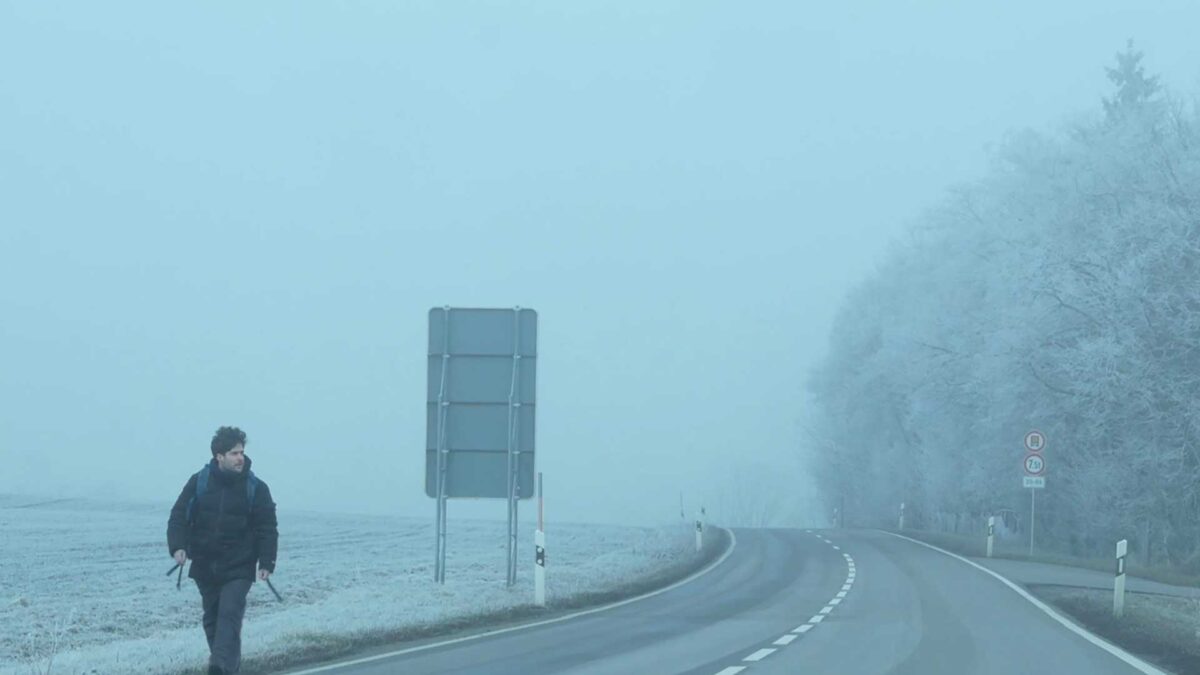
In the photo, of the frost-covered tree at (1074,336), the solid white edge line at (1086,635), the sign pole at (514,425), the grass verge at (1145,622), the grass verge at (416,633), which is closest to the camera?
the grass verge at (416,633)

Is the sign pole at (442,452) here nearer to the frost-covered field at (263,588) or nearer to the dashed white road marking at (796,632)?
the frost-covered field at (263,588)

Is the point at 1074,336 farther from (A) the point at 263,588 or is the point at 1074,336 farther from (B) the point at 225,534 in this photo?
(B) the point at 225,534

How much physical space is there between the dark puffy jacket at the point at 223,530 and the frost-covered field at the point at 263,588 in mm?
1989

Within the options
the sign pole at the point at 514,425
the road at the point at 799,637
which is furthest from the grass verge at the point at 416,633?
the sign pole at the point at 514,425

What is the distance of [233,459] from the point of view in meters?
11.1

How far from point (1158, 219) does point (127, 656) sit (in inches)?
1116

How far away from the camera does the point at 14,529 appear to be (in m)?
42.5

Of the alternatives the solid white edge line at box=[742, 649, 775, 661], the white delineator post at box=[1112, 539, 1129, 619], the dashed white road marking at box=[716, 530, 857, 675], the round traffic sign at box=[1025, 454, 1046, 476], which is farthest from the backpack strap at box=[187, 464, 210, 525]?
the round traffic sign at box=[1025, 454, 1046, 476]

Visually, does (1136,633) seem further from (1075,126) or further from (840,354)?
(840,354)

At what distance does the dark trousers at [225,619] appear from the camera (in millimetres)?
11125

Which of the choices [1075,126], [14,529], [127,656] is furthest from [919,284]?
[127,656]

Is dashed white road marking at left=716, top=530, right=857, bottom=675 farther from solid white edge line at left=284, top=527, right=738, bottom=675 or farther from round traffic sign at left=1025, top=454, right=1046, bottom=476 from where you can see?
round traffic sign at left=1025, top=454, right=1046, bottom=476

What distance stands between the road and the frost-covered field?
141 cm

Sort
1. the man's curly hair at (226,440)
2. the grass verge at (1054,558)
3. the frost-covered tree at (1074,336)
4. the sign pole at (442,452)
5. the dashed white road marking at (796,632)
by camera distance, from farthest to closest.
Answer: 1. the frost-covered tree at (1074,336)
2. the grass verge at (1054,558)
3. the sign pole at (442,452)
4. the dashed white road marking at (796,632)
5. the man's curly hair at (226,440)
